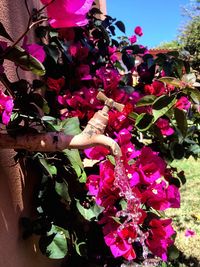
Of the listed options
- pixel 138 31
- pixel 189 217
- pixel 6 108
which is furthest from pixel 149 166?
pixel 189 217

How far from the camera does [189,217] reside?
10.2 ft

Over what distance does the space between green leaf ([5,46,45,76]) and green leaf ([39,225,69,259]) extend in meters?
0.78

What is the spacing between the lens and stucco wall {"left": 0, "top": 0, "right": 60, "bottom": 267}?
122cm

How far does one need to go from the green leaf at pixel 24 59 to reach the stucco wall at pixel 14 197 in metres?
0.46

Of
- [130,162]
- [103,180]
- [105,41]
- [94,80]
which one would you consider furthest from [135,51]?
[103,180]

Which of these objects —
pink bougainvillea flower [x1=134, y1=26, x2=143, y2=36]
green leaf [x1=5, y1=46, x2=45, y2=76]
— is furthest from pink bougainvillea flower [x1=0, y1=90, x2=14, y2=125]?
pink bougainvillea flower [x1=134, y1=26, x2=143, y2=36]

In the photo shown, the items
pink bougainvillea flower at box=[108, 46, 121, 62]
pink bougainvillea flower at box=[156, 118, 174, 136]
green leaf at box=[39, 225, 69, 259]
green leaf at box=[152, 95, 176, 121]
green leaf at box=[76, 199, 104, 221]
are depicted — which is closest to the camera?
green leaf at box=[152, 95, 176, 121]

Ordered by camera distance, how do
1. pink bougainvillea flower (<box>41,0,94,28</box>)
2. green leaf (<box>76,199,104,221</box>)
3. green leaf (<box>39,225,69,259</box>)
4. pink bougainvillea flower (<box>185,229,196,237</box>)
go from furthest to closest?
pink bougainvillea flower (<box>185,229,196,237</box>) < green leaf (<box>76,199,104,221</box>) < green leaf (<box>39,225,69,259</box>) < pink bougainvillea flower (<box>41,0,94,28</box>)

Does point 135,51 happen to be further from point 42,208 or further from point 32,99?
point 32,99

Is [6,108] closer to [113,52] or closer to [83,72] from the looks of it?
[83,72]

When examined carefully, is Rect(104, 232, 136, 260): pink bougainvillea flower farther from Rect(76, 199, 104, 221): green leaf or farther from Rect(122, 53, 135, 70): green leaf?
Rect(122, 53, 135, 70): green leaf

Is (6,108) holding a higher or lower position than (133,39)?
higher

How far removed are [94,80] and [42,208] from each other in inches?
24.7

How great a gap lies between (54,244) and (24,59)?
0.82m
